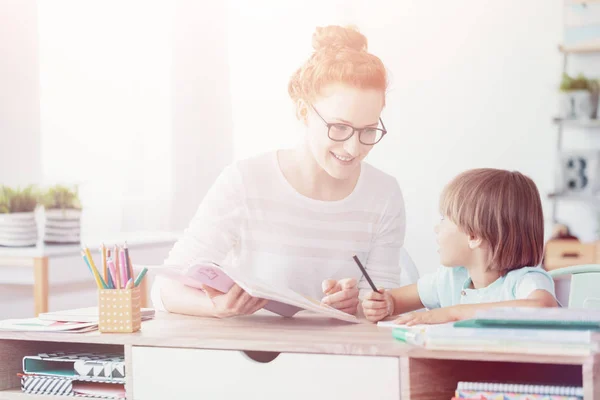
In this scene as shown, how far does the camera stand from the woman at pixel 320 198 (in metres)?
1.93

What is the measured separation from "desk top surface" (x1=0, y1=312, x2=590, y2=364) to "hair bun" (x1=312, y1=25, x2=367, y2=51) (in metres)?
0.70

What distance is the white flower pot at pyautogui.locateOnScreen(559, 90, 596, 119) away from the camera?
13.5ft

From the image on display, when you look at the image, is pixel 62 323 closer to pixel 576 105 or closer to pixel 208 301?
pixel 208 301

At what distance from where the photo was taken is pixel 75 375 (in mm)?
1495

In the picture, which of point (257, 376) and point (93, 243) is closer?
point (257, 376)

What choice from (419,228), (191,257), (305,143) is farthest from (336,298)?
(419,228)

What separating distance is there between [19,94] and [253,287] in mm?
2416

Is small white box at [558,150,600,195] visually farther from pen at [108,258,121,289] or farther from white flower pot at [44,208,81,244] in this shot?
pen at [108,258,121,289]

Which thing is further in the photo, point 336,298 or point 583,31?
point 583,31

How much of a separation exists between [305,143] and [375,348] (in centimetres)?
93

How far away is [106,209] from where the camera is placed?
4.05 m

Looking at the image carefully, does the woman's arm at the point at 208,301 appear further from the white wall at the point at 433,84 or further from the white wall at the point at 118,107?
the white wall at the point at 433,84

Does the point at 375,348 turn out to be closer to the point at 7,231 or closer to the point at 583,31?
the point at 7,231

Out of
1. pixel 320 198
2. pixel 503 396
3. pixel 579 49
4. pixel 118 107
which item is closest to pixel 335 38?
pixel 320 198
